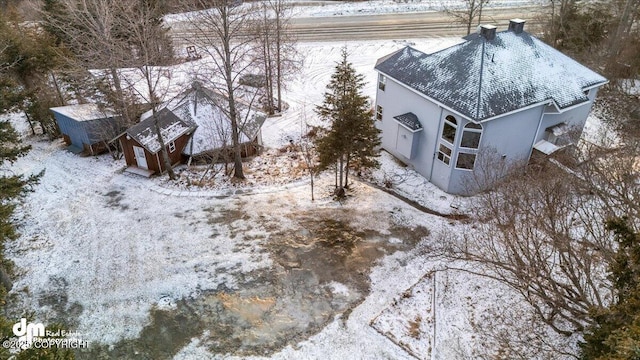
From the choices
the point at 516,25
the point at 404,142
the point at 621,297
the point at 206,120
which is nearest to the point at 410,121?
the point at 404,142

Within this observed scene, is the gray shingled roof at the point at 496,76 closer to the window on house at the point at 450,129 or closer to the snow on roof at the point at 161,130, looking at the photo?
the window on house at the point at 450,129

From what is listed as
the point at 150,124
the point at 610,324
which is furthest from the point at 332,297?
the point at 150,124

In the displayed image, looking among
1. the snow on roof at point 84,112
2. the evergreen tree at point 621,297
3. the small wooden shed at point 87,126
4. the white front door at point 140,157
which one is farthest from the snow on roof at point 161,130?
the evergreen tree at point 621,297

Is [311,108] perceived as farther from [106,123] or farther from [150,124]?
[106,123]

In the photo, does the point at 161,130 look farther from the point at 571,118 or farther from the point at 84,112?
the point at 571,118

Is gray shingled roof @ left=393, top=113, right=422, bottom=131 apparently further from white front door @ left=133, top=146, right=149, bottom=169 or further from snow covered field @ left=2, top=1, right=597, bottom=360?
white front door @ left=133, top=146, right=149, bottom=169
